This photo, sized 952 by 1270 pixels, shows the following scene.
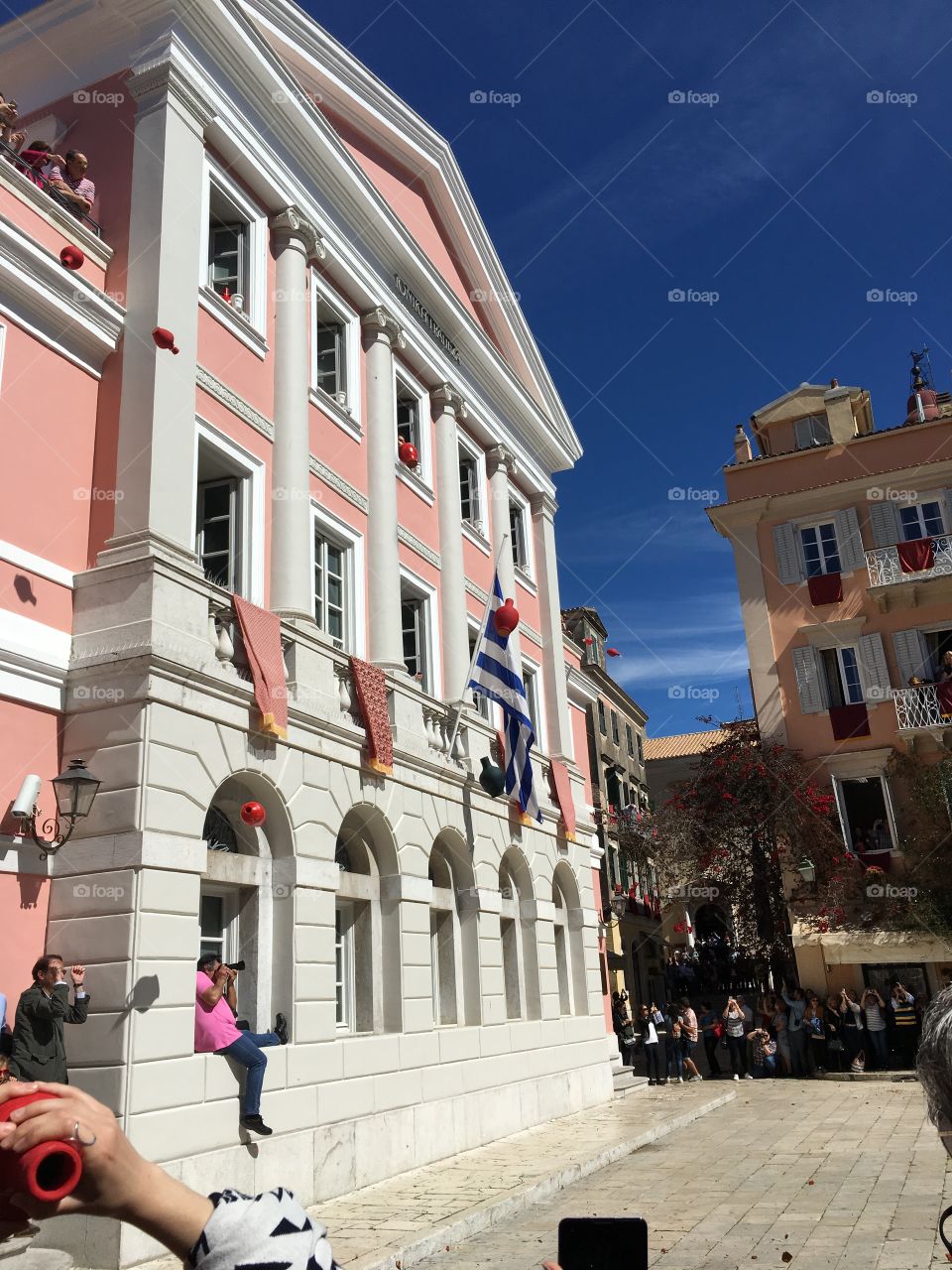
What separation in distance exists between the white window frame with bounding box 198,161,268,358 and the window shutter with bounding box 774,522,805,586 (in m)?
18.8

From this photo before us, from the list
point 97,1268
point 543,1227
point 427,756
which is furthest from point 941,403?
point 97,1268

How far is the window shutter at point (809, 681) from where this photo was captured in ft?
90.8

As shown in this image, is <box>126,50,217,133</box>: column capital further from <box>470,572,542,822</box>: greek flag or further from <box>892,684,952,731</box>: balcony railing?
<box>892,684,952,731</box>: balcony railing

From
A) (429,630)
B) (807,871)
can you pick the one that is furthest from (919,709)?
(429,630)

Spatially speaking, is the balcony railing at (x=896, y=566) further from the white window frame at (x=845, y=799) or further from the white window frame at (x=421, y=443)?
the white window frame at (x=421, y=443)

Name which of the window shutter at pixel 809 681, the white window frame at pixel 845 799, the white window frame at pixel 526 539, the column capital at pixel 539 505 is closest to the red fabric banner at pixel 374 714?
the white window frame at pixel 526 539

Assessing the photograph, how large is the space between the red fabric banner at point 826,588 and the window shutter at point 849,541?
389 mm

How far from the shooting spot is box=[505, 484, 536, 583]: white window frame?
73.0 ft

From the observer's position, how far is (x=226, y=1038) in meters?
10.2

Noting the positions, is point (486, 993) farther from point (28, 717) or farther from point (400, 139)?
point (400, 139)

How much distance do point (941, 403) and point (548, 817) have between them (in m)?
20.2

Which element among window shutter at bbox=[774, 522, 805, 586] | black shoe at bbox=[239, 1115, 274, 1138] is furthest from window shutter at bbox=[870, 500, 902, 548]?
black shoe at bbox=[239, 1115, 274, 1138]

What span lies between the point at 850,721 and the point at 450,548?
535 inches

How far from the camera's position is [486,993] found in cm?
1614
